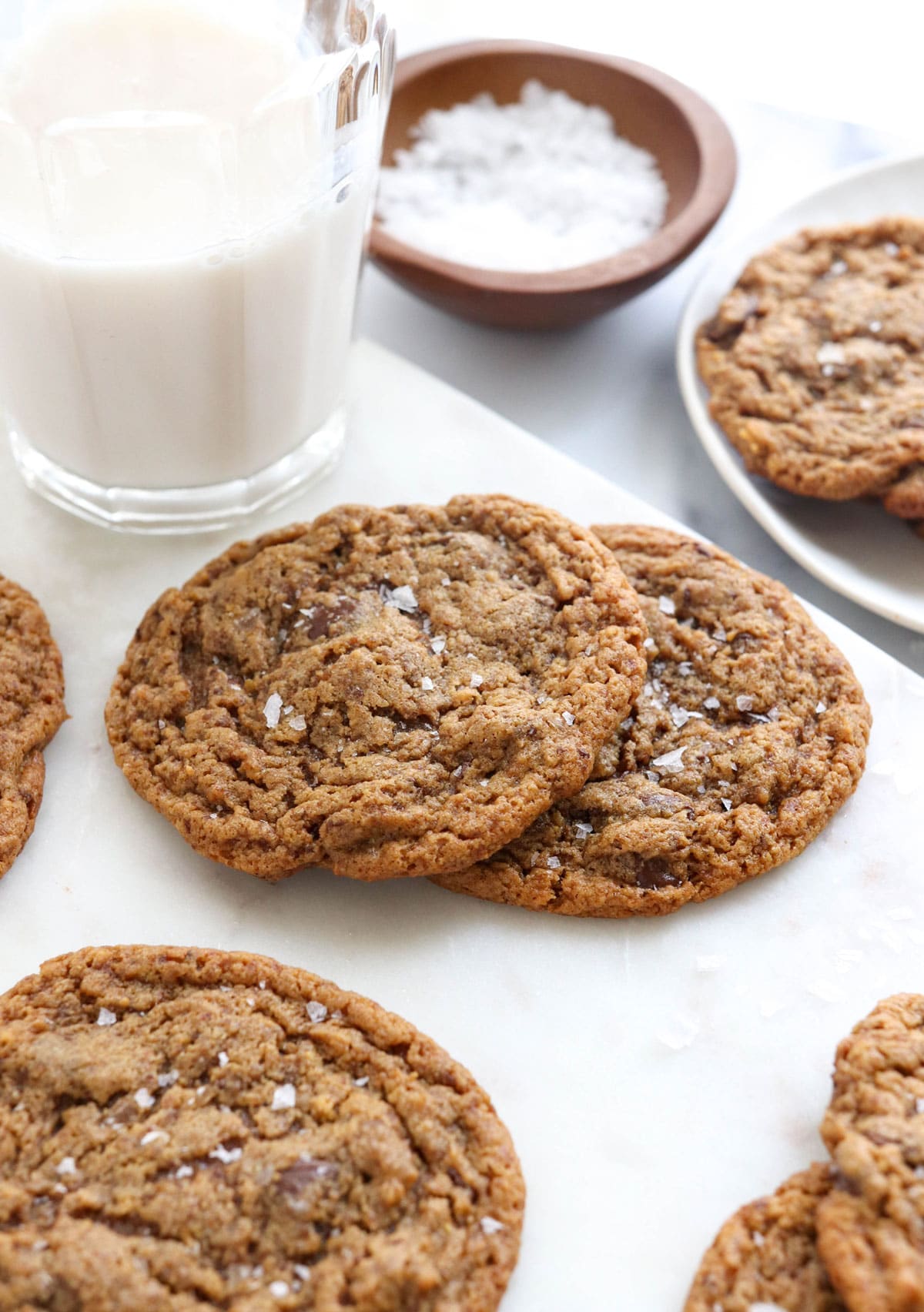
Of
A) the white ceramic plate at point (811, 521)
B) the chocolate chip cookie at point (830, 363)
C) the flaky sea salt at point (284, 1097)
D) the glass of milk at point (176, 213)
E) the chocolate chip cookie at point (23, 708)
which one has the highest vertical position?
the glass of milk at point (176, 213)

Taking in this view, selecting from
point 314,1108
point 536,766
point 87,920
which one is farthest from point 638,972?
point 87,920

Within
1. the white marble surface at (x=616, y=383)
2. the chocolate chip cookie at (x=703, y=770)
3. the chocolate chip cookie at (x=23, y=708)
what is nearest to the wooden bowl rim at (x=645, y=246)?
the white marble surface at (x=616, y=383)

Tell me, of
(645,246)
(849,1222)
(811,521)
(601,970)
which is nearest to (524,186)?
(645,246)

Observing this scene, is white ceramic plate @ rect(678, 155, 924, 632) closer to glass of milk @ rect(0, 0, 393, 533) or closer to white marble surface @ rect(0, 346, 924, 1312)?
white marble surface @ rect(0, 346, 924, 1312)

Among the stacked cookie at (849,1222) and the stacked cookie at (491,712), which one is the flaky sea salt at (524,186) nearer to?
the stacked cookie at (491,712)

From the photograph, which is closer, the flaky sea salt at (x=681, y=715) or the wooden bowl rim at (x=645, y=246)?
the flaky sea salt at (x=681, y=715)

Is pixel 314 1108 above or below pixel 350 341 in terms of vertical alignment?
below

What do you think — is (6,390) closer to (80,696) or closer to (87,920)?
(80,696)
